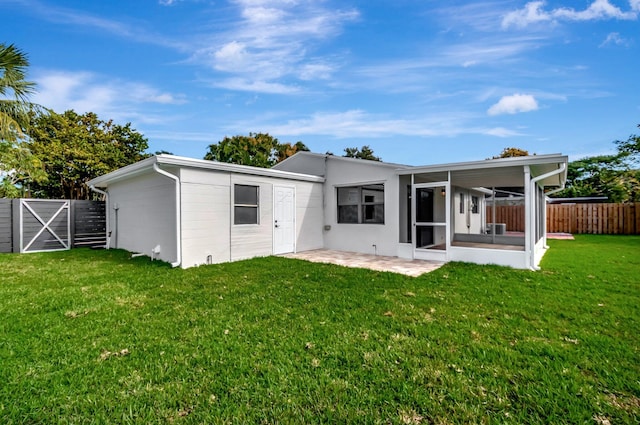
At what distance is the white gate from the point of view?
32.9 feet

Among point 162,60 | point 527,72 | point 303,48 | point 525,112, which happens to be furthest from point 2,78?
point 525,112

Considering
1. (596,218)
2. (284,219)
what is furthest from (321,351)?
(596,218)

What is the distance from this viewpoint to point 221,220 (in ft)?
25.8

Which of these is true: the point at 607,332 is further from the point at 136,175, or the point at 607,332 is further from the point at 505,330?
the point at 136,175

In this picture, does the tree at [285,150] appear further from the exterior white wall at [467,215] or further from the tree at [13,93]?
the tree at [13,93]

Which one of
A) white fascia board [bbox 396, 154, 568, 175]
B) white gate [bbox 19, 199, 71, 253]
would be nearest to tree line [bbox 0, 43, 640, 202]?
white gate [bbox 19, 199, 71, 253]

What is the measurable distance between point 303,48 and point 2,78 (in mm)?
9503

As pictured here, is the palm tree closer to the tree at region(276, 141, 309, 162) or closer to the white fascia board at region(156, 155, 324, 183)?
the white fascia board at region(156, 155, 324, 183)

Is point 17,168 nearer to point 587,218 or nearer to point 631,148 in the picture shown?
point 587,218

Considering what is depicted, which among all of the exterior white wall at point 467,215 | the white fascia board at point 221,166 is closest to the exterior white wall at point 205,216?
the white fascia board at point 221,166

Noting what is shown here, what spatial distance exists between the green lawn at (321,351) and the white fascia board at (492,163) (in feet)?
8.48

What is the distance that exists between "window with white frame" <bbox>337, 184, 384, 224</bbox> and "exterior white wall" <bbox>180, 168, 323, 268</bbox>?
1.40 meters

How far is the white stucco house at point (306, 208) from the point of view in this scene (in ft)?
23.6

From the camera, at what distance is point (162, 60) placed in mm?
10203
